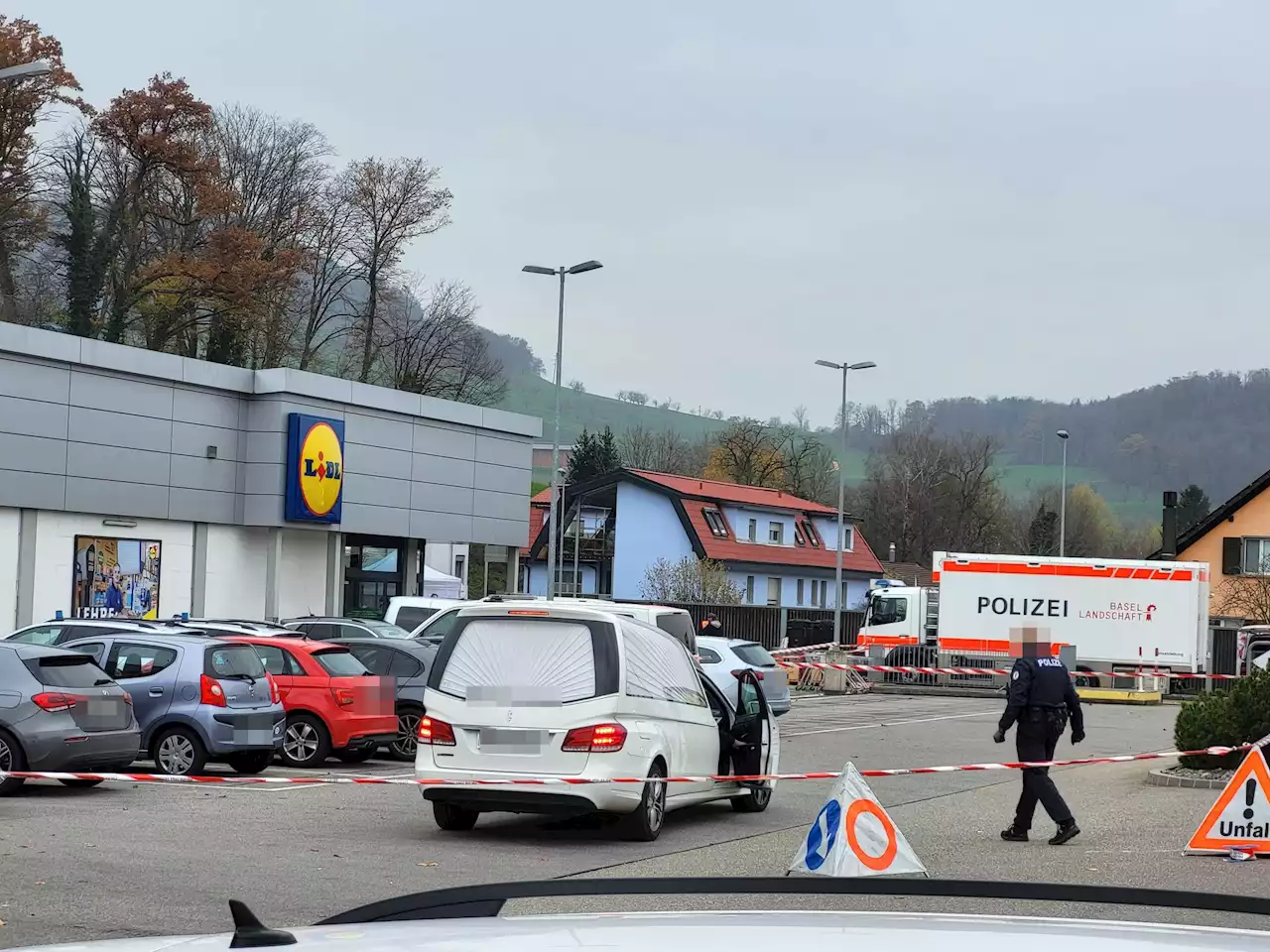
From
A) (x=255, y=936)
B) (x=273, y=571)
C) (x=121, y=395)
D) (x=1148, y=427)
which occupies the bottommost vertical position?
(x=255, y=936)

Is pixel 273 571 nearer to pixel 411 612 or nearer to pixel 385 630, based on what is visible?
pixel 411 612

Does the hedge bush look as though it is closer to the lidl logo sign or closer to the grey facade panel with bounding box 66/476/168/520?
the grey facade panel with bounding box 66/476/168/520

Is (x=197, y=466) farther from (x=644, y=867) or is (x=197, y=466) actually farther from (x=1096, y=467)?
(x=1096, y=467)

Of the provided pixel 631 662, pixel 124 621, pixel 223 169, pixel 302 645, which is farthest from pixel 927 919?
pixel 223 169

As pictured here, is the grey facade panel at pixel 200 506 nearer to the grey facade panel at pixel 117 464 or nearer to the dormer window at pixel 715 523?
the grey facade panel at pixel 117 464

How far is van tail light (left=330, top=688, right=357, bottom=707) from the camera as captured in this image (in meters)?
19.5

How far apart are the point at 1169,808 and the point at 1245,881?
207 inches

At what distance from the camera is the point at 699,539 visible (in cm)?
6881

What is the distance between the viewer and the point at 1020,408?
171 metres

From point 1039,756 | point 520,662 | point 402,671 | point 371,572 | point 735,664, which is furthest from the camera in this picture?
point 371,572

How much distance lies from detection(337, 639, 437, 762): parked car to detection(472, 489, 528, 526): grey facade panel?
76.4 ft

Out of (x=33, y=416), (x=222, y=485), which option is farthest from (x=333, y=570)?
(x=33, y=416)

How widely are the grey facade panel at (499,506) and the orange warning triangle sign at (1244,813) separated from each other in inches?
1307

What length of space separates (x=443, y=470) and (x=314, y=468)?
232 inches
